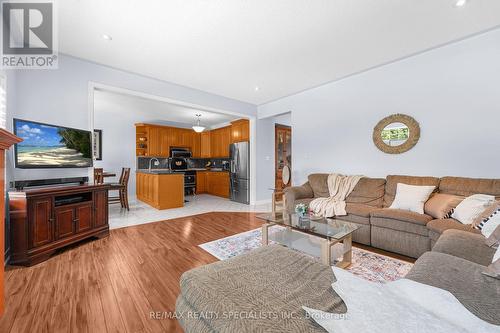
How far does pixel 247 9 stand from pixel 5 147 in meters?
2.27

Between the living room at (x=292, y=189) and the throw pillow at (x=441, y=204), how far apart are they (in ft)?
0.05

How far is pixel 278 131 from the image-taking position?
20.8 feet

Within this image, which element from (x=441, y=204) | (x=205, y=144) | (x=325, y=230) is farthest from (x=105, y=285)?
(x=205, y=144)

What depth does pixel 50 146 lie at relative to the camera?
2631 mm

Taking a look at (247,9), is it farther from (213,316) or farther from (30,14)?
(213,316)

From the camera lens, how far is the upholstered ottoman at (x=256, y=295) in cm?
73

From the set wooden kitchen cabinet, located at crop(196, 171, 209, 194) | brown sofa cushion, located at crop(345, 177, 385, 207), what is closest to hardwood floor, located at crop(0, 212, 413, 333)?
brown sofa cushion, located at crop(345, 177, 385, 207)

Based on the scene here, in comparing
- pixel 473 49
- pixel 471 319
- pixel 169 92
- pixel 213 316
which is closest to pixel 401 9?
pixel 473 49

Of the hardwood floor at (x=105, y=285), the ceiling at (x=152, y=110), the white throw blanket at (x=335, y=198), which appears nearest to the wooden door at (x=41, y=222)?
the hardwood floor at (x=105, y=285)

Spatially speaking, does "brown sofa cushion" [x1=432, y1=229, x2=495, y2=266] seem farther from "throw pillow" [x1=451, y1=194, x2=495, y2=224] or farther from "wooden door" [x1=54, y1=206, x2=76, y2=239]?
"wooden door" [x1=54, y1=206, x2=76, y2=239]

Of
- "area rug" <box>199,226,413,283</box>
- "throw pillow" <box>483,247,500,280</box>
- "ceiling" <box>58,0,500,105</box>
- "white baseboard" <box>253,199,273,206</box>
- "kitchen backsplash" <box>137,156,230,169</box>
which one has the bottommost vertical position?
"area rug" <box>199,226,413,283</box>

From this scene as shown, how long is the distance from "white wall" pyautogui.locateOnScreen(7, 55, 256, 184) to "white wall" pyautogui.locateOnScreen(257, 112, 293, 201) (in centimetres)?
300

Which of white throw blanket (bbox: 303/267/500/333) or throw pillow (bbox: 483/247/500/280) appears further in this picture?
throw pillow (bbox: 483/247/500/280)

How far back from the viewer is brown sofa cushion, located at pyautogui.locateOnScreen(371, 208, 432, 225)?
229 centimetres
